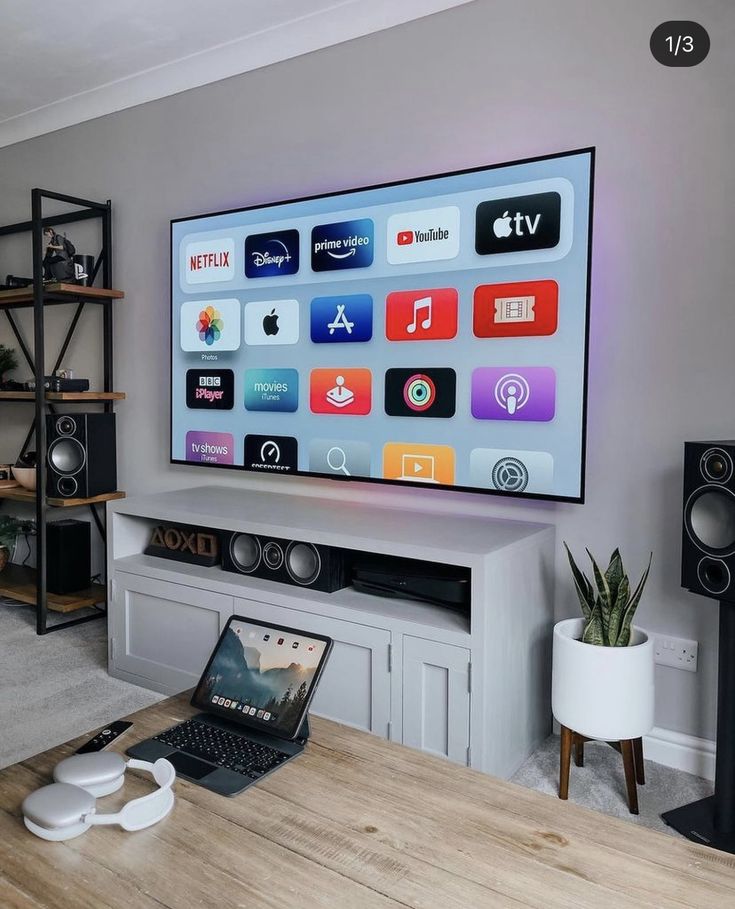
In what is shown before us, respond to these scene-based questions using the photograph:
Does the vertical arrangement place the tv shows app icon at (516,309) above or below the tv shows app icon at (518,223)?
below

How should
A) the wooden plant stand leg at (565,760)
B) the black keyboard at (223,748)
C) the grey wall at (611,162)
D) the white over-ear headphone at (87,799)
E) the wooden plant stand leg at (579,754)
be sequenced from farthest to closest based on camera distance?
the wooden plant stand leg at (579,754) < the grey wall at (611,162) < the wooden plant stand leg at (565,760) < the black keyboard at (223,748) < the white over-ear headphone at (87,799)

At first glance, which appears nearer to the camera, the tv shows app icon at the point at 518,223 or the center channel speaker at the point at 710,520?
the center channel speaker at the point at 710,520

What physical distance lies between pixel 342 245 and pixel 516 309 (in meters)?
0.75

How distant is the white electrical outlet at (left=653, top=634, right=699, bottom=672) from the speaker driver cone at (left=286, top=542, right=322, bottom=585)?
3.70 ft

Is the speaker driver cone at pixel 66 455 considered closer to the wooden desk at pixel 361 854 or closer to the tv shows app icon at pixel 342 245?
the tv shows app icon at pixel 342 245

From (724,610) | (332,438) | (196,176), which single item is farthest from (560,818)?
(196,176)

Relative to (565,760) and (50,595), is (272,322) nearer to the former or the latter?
(50,595)

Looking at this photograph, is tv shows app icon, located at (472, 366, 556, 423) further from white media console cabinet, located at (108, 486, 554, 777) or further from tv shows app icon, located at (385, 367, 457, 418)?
white media console cabinet, located at (108, 486, 554, 777)

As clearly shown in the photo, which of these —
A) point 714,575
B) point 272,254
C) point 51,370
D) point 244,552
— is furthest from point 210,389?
point 714,575

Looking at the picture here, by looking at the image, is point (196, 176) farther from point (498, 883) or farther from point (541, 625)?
point (498, 883)

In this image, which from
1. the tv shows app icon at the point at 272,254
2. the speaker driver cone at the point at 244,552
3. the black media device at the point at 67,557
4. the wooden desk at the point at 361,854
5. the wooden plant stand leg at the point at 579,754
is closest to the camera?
the wooden desk at the point at 361,854

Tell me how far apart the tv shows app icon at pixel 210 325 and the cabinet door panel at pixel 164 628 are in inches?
40.2

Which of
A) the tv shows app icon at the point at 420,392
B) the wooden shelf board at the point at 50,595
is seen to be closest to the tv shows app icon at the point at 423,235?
the tv shows app icon at the point at 420,392

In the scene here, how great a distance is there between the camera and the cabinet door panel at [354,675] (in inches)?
90.0
